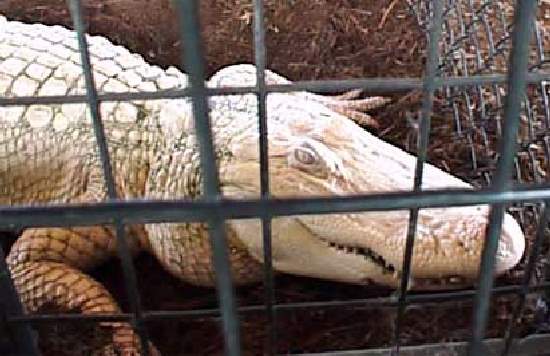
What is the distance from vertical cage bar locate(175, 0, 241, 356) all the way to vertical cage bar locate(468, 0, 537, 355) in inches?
7.9

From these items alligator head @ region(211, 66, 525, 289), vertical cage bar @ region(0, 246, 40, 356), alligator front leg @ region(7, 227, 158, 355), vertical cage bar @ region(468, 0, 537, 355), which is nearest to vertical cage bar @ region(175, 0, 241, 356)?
vertical cage bar @ region(468, 0, 537, 355)

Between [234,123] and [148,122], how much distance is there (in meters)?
0.20

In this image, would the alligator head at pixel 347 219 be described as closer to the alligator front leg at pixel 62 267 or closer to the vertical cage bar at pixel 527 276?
the vertical cage bar at pixel 527 276

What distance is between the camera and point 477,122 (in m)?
1.95

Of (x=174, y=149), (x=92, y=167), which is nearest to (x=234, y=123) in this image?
(x=174, y=149)

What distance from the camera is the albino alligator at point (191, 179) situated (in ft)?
5.16

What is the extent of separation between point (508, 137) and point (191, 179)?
111 centimetres

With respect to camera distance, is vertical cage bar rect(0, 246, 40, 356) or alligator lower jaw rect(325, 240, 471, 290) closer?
vertical cage bar rect(0, 246, 40, 356)

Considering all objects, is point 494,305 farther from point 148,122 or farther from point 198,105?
point 198,105

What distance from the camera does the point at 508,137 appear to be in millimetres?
625

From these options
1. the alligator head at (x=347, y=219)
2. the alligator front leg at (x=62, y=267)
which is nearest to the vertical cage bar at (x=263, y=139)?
the alligator head at (x=347, y=219)

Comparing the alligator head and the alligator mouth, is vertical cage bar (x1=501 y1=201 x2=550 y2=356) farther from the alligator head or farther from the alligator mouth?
the alligator mouth

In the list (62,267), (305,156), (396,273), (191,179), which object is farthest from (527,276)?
(62,267)

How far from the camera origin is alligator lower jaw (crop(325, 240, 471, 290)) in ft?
5.22
